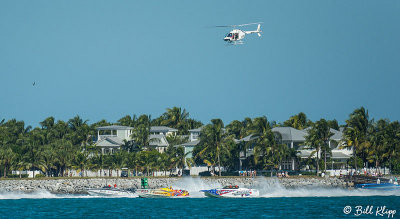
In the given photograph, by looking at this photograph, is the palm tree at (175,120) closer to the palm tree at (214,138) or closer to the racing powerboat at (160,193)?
the palm tree at (214,138)

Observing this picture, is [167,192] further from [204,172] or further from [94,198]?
[204,172]

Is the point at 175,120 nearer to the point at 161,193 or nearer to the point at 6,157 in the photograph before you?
the point at 6,157

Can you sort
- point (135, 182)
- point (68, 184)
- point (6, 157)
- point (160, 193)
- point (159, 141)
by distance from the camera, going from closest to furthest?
point (160, 193), point (68, 184), point (135, 182), point (6, 157), point (159, 141)

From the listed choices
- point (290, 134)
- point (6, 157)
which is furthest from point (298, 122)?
point (6, 157)

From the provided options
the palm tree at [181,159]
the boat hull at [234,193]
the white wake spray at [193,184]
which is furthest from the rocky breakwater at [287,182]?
the boat hull at [234,193]

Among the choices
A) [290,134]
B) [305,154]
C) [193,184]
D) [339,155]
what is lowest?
[193,184]

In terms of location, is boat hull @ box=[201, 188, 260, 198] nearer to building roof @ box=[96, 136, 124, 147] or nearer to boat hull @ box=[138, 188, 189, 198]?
boat hull @ box=[138, 188, 189, 198]


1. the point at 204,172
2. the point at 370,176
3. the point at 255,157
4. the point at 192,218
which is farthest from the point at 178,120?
the point at 192,218

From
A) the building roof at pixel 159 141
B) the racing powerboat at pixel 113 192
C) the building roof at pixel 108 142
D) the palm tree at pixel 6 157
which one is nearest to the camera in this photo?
the racing powerboat at pixel 113 192

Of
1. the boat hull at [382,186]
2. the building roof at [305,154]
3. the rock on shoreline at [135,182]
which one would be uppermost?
the building roof at [305,154]
